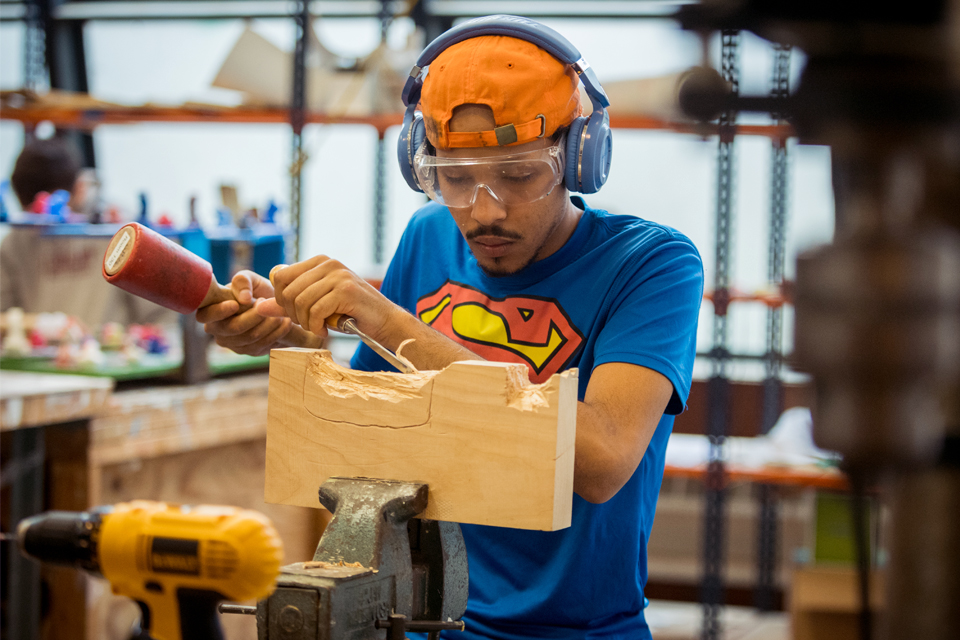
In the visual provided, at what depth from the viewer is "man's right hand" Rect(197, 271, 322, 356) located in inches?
53.0

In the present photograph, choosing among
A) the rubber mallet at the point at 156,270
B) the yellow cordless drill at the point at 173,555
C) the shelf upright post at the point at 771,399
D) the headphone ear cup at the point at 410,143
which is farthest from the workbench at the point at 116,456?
the shelf upright post at the point at 771,399

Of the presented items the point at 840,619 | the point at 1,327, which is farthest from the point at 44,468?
the point at 840,619

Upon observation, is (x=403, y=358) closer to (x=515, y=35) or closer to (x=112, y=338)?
(x=515, y=35)

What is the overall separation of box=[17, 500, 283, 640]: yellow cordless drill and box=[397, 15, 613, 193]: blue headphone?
0.74 metres

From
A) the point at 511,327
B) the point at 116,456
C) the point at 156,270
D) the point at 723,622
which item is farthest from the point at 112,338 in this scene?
the point at 723,622

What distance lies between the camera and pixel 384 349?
3.71ft

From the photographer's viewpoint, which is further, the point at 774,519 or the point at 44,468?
the point at 774,519

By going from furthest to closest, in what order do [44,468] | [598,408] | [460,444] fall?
[44,468] < [598,408] < [460,444]

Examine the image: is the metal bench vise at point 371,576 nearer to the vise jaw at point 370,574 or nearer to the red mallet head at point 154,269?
the vise jaw at point 370,574

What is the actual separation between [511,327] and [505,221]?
0.17 metres

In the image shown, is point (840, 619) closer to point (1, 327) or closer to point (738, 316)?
point (738, 316)

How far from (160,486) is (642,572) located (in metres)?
2.12

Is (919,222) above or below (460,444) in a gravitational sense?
above

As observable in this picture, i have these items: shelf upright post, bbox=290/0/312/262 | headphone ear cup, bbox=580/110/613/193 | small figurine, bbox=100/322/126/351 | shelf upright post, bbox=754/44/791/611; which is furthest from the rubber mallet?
shelf upright post, bbox=754/44/791/611
